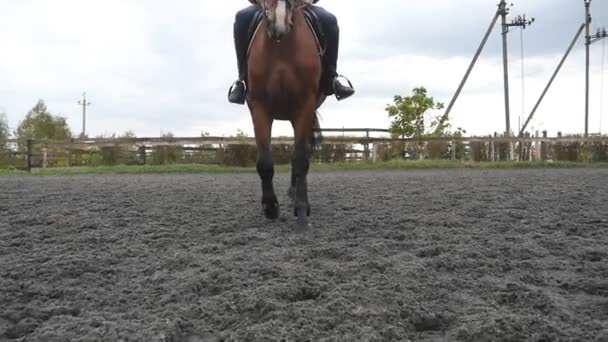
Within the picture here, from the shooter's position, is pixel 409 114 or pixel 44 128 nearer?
pixel 409 114

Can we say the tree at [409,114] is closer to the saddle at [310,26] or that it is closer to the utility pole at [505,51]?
the utility pole at [505,51]

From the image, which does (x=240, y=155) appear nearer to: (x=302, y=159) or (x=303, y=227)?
(x=302, y=159)

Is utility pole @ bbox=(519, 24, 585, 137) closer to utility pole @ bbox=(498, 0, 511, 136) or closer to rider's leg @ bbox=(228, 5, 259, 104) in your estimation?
utility pole @ bbox=(498, 0, 511, 136)

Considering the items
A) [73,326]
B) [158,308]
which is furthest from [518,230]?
[73,326]

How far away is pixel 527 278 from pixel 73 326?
226cm

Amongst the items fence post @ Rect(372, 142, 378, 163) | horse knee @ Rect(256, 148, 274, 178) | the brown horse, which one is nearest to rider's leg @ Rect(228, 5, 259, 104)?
the brown horse

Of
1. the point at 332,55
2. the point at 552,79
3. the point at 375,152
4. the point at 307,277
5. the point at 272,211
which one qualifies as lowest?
the point at 307,277

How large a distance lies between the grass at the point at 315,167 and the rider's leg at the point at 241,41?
1255cm

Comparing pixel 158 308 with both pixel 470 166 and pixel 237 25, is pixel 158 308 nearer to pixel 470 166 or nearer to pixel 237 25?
pixel 237 25

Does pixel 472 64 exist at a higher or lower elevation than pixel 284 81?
higher

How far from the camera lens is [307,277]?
2.55 m

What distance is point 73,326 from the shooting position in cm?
193

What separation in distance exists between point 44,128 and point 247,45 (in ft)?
162

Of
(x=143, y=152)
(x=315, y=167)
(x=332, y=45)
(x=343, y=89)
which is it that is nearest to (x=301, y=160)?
(x=343, y=89)
